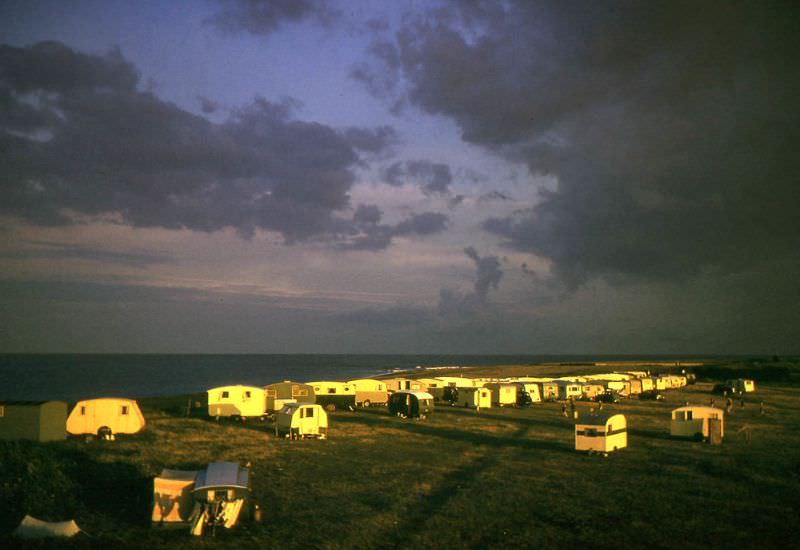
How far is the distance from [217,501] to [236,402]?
84.1 ft

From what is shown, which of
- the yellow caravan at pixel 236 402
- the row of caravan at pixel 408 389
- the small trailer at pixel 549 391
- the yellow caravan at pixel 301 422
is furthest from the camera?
the small trailer at pixel 549 391

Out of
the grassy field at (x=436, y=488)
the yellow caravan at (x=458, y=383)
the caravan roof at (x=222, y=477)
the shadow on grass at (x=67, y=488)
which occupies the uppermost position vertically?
the caravan roof at (x=222, y=477)

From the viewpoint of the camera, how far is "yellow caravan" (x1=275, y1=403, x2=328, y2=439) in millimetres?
36938

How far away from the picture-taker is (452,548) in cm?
1811

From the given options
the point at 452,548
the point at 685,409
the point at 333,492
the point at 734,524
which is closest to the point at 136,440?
the point at 333,492

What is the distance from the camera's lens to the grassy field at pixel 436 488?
19.3 meters

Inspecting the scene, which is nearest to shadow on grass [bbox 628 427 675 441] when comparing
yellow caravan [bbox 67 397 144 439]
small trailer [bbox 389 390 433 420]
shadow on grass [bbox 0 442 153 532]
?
small trailer [bbox 389 390 433 420]

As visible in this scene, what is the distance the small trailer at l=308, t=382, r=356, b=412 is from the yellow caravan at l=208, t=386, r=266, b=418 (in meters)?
7.60

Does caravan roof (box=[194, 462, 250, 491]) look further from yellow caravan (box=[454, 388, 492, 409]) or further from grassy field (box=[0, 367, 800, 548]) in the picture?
yellow caravan (box=[454, 388, 492, 409])

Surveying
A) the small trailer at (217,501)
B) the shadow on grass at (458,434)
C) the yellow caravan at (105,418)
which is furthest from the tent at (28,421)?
the shadow on grass at (458,434)

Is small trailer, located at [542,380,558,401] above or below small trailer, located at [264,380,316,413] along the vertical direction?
below

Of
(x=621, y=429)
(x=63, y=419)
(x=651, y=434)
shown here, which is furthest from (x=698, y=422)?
(x=63, y=419)

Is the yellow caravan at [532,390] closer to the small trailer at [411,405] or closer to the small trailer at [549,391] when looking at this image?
the small trailer at [549,391]

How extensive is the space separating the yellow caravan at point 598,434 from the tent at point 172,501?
21.1 metres
